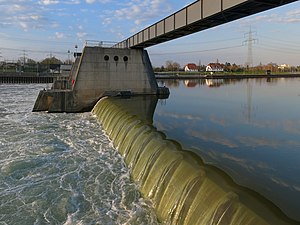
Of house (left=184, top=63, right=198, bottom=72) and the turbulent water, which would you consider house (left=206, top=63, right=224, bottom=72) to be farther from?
the turbulent water

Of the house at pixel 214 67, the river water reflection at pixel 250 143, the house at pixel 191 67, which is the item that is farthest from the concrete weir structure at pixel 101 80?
the house at pixel 191 67

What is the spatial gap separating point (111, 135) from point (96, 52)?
13.9 meters

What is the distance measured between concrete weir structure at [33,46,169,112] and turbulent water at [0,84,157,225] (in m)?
7.83

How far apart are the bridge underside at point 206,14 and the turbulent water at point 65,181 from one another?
302 inches

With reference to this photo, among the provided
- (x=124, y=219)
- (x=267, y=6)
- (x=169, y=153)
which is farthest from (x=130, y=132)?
(x=267, y=6)

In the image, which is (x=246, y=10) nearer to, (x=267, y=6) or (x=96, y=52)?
(x=267, y=6)

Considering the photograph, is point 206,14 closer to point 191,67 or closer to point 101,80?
point 101,80

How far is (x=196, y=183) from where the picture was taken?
654cm

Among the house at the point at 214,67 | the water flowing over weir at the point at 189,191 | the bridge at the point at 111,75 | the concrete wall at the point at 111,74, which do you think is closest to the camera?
the water flowing over weir at the point at 189,191

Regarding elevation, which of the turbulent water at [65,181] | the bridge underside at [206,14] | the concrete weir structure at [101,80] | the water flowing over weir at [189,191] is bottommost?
the turbulent water at [65,181]

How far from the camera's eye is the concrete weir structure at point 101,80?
24.8 metres

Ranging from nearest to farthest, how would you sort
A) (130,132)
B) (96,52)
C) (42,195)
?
(42,195) → (130,132) → (96,52)

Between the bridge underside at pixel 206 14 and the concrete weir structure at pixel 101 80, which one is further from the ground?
the bridge underside at pixel 206 14

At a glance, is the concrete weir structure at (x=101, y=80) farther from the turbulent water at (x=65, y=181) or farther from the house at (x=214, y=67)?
the house at (x=214, y=67)
